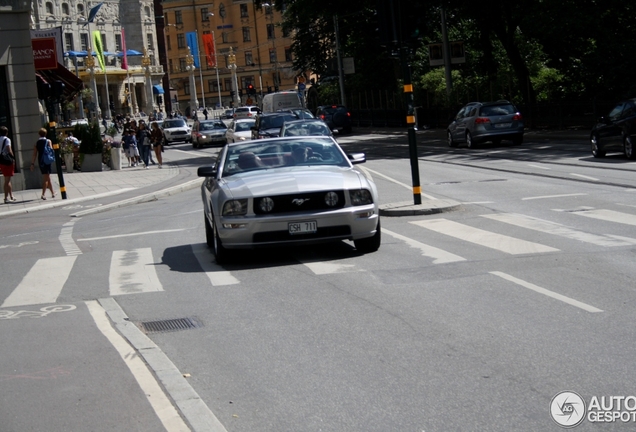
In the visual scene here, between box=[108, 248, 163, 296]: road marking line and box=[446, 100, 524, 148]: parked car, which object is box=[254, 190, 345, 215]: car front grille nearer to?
box=[108, 248, 163, 296]: road marking line

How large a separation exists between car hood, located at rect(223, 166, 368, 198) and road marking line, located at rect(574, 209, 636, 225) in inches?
155

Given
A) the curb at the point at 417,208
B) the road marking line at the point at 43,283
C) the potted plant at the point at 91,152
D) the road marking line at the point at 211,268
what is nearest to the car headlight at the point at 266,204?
the road marking line at the point at 211,268

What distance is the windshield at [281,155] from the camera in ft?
42.2

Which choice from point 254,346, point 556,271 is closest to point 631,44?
point 556,271

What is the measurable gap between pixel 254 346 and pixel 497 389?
2246 millimetres

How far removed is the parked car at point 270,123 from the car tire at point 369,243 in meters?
24.8

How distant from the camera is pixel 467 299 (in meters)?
8.86

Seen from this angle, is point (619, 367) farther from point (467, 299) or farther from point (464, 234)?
point (464, 234)

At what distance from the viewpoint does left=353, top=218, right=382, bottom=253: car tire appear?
12.0 metres

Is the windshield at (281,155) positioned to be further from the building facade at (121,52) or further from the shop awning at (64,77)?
the building facade at (121,52)

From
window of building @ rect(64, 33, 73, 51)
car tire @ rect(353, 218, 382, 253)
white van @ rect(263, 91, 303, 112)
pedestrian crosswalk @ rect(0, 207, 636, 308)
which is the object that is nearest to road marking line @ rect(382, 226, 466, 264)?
pedestrian crosswalk @ rect(0, 207, 636, 308)

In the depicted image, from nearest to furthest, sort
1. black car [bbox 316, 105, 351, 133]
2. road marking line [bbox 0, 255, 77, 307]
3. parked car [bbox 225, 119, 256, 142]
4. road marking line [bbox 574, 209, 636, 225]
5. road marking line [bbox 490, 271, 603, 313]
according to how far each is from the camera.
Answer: road marking line [bbox 490, 271, 603, 313] < road marking line [bbox 0, 255, 77, 307] < road marking line [bbox 574, 209, 636, 225] < parked car [bbox 225, 119, 256, 142] < black car [bbox 316, 105, 351, 133]

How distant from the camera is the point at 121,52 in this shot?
376ft

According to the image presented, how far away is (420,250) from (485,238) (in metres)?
1.10
